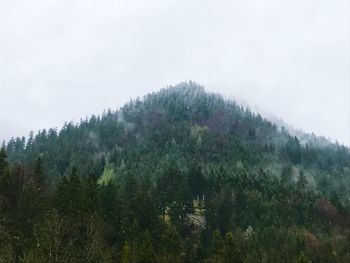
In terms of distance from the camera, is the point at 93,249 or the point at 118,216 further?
the point at 118,216

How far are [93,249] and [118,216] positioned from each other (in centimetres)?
3347

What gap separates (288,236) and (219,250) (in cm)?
4969

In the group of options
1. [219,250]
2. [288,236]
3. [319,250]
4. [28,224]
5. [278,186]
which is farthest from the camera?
[278,186]

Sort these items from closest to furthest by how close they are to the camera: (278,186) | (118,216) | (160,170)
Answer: (118,216)
(278,186)
(160,170)

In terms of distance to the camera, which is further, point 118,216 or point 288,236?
point 288,236

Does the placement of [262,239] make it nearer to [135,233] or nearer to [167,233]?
[167,233]

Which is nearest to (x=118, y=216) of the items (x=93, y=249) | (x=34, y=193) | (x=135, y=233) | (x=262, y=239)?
(x=135, y=233)

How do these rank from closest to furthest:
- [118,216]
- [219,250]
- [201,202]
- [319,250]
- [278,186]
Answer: [219,250], [118,216], [319,250], [201,202], [278,186]

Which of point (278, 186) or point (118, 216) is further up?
point (278, 186)

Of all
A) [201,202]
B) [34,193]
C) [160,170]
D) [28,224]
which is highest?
[160,170]

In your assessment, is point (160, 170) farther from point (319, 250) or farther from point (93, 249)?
point (93, 249)

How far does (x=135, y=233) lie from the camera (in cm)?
7800

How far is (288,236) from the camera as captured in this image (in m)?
118

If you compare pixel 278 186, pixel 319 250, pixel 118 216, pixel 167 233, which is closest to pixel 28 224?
pixel 118 216
